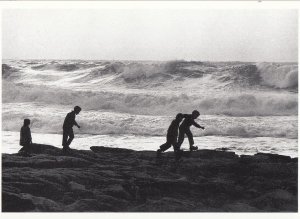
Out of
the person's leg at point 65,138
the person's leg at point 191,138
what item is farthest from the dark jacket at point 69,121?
the person's leg at point 191,138

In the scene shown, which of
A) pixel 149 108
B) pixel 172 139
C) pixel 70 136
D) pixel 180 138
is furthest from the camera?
pixel 149 108

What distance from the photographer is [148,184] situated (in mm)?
7035

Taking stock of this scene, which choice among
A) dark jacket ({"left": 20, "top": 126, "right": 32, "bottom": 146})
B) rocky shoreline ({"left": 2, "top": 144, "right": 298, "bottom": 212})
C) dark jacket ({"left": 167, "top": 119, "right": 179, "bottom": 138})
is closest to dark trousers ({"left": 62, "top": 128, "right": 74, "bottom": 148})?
rocky shoreline ({"left": 2, "top": 144, "right": 298, "bottom": 212})

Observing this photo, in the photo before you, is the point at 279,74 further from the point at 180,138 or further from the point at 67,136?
the point at 67,136

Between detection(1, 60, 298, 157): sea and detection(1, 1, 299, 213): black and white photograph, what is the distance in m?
0.03

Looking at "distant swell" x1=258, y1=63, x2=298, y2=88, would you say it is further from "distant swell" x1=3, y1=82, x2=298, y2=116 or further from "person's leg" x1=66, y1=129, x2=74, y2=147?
"person's leg" x1=66, y1=129, x2=74, y2=147

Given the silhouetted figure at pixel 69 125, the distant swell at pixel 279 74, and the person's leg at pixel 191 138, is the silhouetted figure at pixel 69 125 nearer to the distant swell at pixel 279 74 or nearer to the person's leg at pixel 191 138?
the person's leg at pixel 191 138

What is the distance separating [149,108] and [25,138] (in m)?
2.93

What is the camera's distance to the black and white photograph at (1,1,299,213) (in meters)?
6.95

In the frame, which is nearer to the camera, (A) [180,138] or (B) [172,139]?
(B) [172,139]

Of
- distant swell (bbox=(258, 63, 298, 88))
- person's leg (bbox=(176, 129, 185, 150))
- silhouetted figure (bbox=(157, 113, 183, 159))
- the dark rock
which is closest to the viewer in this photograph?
the dark rock

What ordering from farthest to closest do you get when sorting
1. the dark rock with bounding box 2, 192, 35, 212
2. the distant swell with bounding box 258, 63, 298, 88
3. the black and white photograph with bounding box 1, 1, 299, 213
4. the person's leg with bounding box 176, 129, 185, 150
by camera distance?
1. the distant swell with bounding box 258, 63, 298, 88
2. the person's leg with bounding box 176, 129, 185, 150
3. the black and white photograph with bounding box 1, 1, 299, 213
4. the dark rock with bounding box 2, 192, 35, 212

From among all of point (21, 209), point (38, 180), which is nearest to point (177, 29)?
point (38, 180)

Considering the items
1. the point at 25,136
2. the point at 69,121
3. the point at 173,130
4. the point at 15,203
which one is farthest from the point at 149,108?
the point at 15,203
